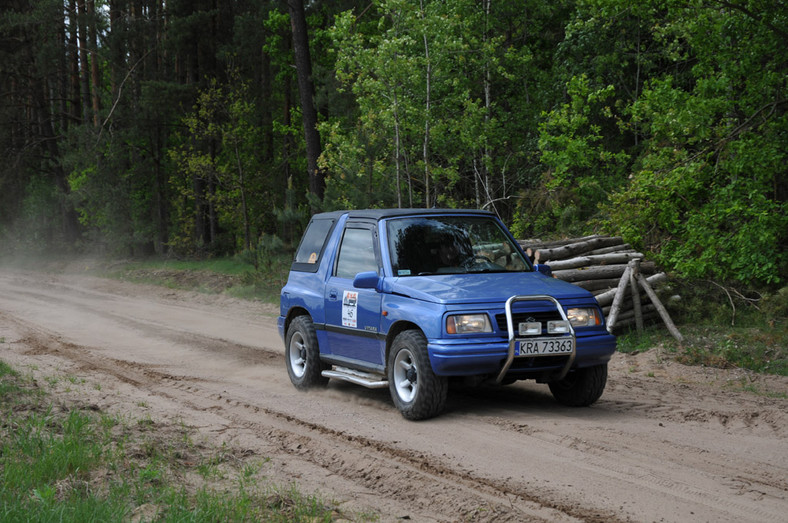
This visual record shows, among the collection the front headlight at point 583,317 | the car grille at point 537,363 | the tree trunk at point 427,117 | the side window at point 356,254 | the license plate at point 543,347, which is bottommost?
the car grille at point 537,363

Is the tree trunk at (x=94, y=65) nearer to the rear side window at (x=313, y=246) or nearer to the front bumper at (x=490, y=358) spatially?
the rear side window at (x=313, y=246)

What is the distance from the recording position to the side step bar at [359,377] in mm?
8039

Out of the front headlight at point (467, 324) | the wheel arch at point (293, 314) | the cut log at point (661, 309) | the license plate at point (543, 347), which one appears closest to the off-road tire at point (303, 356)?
the wheel arch at point (293, 314)

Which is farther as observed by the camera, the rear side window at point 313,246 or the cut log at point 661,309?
the cut log at point 661,309

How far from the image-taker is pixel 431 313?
725 centimetres

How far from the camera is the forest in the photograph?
1322 centimetres

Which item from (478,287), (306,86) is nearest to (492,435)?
(478,287)

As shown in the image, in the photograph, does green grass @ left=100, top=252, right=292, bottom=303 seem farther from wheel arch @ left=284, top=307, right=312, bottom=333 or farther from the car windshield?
the car windshield

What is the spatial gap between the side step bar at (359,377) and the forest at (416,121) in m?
6.54

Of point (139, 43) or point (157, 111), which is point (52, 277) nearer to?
point (157, 111)

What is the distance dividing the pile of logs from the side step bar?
5.23 m

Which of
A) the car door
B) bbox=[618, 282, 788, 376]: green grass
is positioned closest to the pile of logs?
bbox=[618, 282, 788, 376]: green grass

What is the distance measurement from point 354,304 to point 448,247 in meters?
1.20

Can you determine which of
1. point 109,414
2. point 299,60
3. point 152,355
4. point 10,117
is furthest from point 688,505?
point 10,117
